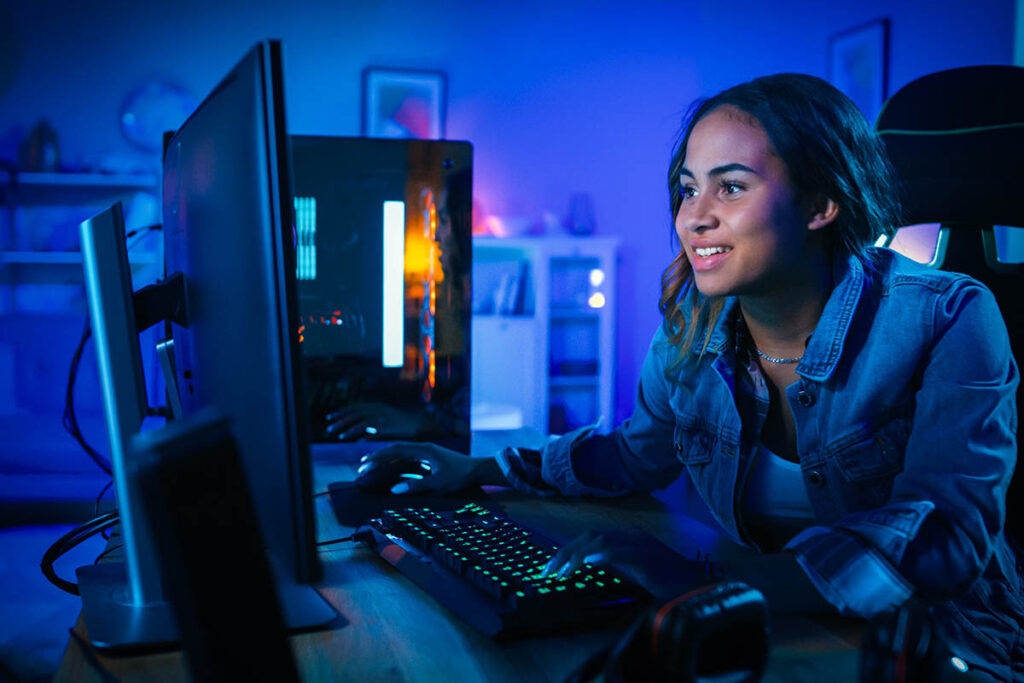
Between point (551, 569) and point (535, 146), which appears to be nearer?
point (551, 569)

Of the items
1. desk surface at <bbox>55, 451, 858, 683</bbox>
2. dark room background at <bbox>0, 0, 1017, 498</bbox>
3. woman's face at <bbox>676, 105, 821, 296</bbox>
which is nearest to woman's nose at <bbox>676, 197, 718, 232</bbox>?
woman's face at <bbox>676, 105, 821, 296</bbox>

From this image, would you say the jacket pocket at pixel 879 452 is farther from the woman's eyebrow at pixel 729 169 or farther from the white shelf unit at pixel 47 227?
the white shelf unit at pixel 47 227

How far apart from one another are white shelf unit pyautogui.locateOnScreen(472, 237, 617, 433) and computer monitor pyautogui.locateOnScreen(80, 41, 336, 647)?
3482 mm

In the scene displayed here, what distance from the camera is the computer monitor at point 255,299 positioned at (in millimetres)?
444

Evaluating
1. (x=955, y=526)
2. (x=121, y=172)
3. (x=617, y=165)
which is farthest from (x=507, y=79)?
(x=955, y=526)

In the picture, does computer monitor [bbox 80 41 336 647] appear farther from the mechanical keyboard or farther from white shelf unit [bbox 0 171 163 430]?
white shelf unit [bbox 0 171 163 430]

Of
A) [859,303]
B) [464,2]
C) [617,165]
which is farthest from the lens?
[617,165]

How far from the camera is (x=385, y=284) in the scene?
1.36 m

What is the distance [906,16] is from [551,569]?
4407 millimetres

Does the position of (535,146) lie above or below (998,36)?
below

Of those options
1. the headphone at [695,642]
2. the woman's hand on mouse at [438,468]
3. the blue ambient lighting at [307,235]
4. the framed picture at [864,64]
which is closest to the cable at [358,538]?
the woman's hand on mouse at [438,468]

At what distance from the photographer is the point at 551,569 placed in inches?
28.1

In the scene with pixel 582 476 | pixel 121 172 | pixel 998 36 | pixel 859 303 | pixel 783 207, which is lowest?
pixel 582 476

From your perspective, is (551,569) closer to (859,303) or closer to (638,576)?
(638,576)
